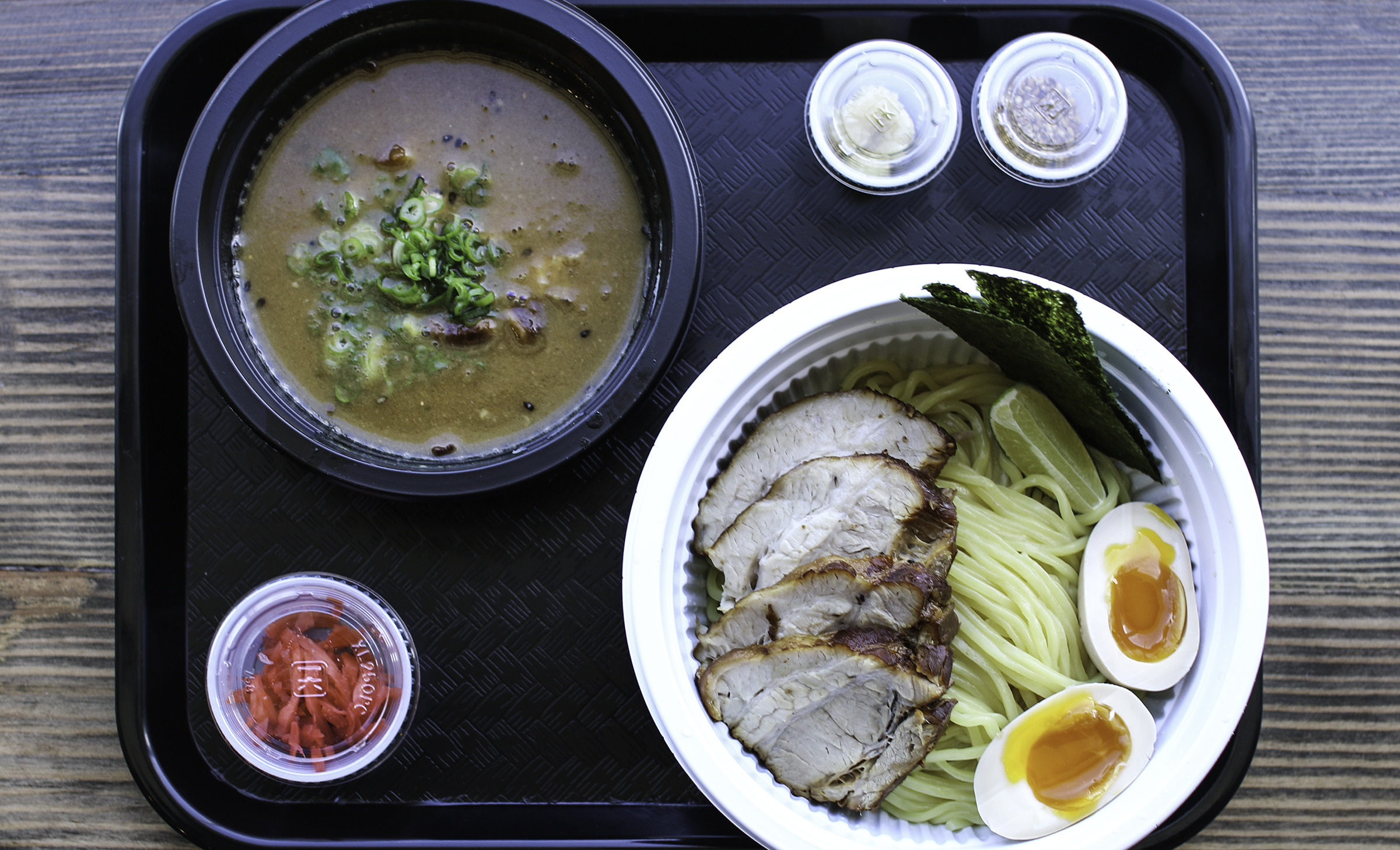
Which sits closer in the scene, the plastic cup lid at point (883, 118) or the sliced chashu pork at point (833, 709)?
the sliced chashu pork at point (833, 709)

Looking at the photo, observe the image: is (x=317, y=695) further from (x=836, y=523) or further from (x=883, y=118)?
(x=883, y=118)

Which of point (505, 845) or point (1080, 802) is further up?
point (1080, 802)

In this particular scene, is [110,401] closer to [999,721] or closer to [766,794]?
[766,794]

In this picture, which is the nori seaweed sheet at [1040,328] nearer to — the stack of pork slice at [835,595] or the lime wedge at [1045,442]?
the lime wedge at [1045,442]

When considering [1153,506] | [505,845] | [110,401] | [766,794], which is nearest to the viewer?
[766,794]

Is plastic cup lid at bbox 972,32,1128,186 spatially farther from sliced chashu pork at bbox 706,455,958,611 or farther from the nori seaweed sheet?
sliced chashu pork at bbox 706,455,958,611

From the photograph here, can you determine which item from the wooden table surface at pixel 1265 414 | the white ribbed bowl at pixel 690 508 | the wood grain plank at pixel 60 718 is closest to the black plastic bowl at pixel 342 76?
the white ribbed bowl at pixel 690 508

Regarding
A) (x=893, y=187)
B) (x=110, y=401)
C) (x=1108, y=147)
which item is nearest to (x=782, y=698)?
(x=893, y=187)
